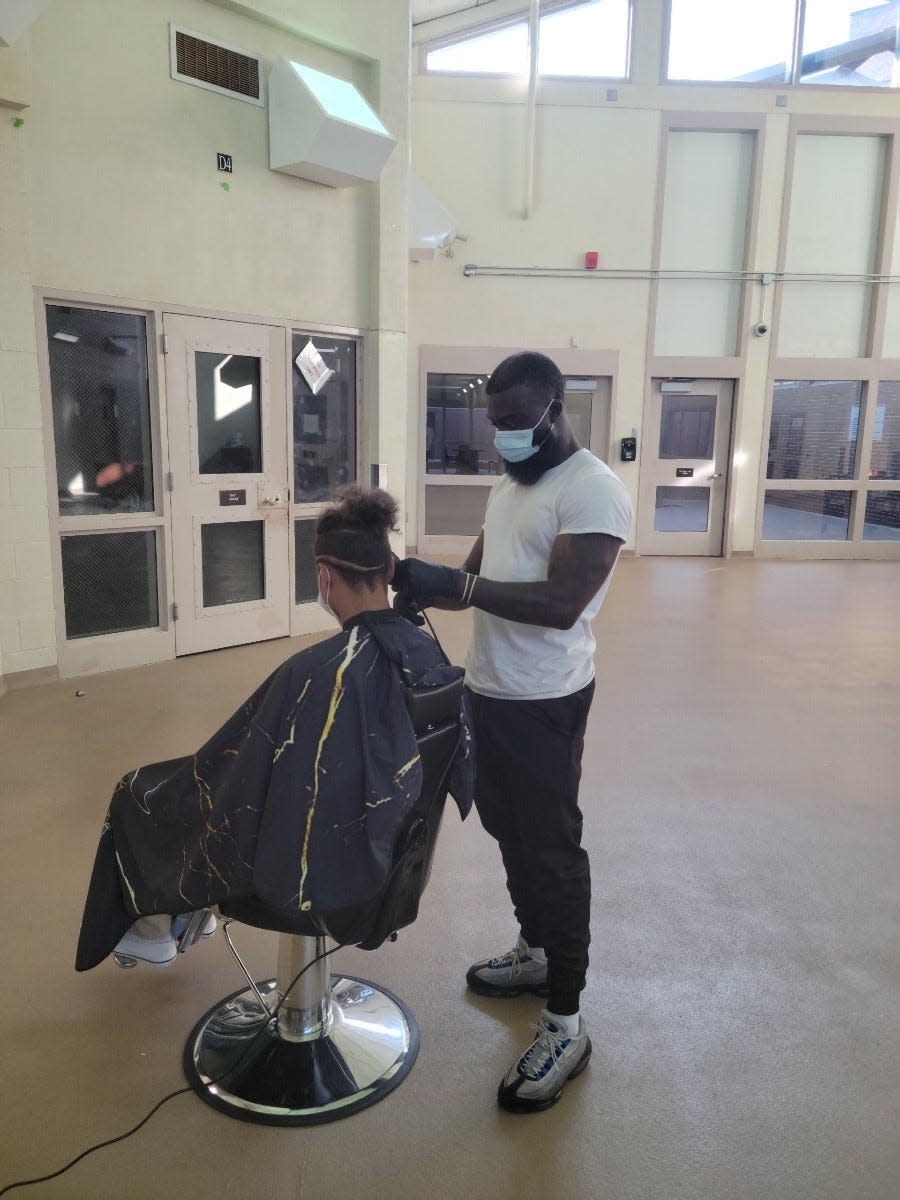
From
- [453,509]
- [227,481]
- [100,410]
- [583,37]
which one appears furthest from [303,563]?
[583,37]

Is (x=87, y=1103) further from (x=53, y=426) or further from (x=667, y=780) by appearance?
(x=53, y=426)

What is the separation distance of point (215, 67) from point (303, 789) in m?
4.29

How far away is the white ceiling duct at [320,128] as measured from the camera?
4371mm

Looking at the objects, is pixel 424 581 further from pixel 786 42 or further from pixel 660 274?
pixel 786 42

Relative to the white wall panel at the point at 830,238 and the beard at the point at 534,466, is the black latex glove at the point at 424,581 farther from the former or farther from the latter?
the white wall panel at the point at 830,238

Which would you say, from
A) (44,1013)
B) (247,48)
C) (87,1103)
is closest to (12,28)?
(247,48)

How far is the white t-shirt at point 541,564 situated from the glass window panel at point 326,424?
12.0ft

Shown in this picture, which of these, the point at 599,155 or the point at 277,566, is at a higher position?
the point at 599,155

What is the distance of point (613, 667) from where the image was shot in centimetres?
471

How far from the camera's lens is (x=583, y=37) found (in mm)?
7945

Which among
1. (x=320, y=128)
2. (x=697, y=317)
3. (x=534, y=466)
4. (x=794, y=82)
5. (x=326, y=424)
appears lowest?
(x=534, y=466)

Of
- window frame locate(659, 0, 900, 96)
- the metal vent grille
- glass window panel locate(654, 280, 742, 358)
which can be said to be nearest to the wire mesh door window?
the metal vent grille

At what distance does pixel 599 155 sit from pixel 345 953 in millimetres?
7917

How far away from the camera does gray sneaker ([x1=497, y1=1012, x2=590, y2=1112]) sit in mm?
1575
